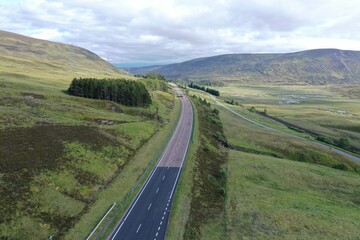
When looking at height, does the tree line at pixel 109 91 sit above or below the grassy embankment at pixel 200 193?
above

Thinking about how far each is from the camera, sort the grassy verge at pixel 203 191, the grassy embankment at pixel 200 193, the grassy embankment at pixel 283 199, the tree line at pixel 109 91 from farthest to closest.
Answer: the tree line at pixel 109 91, the grassy embankment at pixel 283 199, the grassy embankment at pixel 200 193, the grassy verge at pixel 203 191

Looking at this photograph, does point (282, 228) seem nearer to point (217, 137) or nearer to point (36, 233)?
point (36, 233)

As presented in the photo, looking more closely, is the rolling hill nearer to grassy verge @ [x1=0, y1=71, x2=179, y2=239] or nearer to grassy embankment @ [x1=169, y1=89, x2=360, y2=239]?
grassy verge @ [x1=0, y1=71, x2=179, y2=239]

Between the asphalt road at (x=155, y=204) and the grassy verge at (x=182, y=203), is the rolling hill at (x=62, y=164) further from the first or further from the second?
the grassy verge at (x=182, y=203)

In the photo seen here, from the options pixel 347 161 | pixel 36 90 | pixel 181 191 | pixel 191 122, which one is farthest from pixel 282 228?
pixel 36 90

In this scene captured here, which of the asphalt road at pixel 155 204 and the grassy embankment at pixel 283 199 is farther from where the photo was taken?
the grassy embankment at pixel 283 199

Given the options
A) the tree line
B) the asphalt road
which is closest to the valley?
the asphalt road

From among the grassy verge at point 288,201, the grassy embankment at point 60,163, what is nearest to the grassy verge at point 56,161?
the grassy embankment at point 60,163
